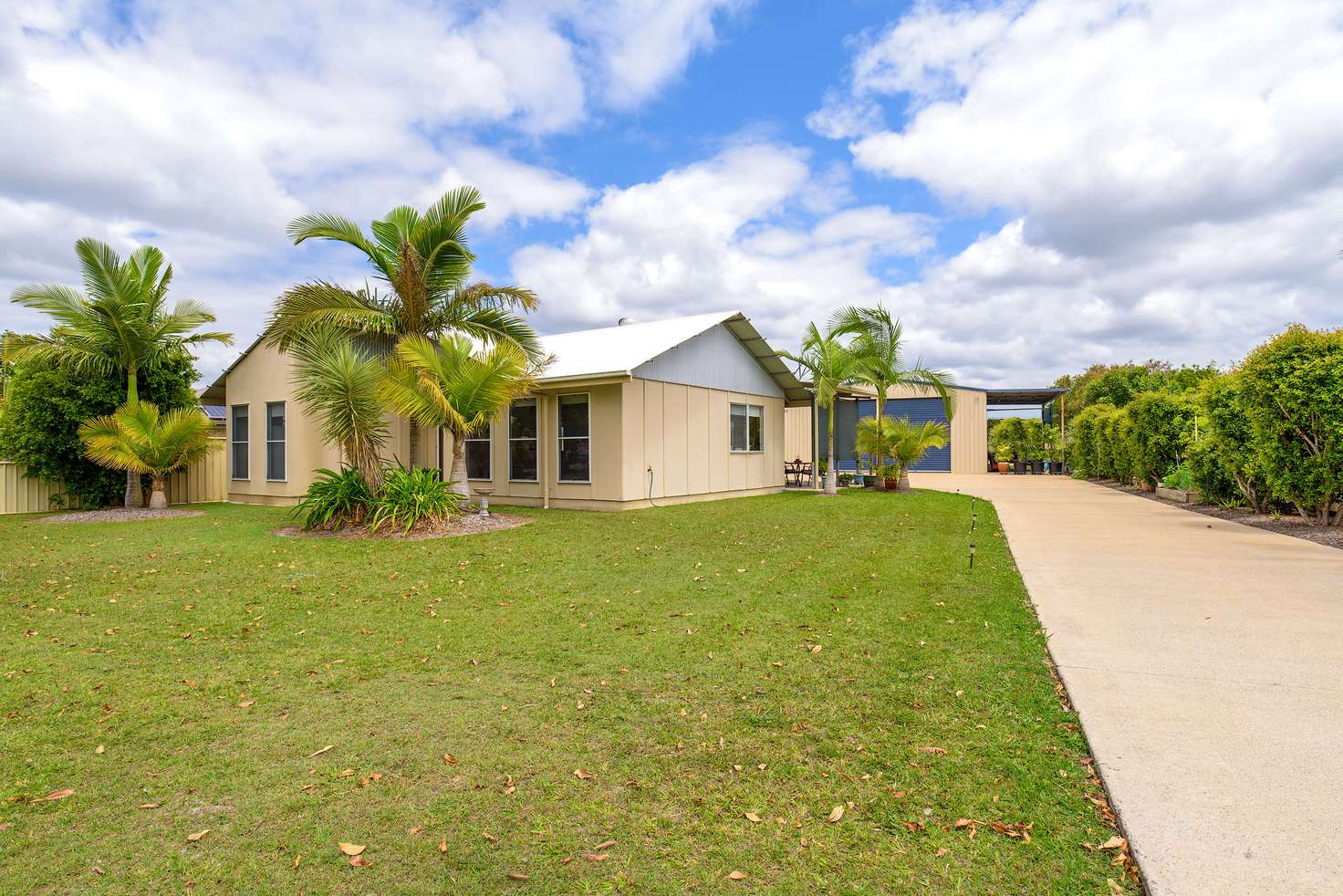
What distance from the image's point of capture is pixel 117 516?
13234 millimetres

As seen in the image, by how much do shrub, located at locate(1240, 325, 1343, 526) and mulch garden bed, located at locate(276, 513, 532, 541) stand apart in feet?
35.3

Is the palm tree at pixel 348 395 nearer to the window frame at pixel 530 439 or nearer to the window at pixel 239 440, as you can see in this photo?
the window frame at pixel 530 439

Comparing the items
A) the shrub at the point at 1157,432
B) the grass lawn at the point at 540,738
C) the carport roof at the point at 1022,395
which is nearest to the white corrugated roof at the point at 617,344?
the grass lawn at the point at 540,738

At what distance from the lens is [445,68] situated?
1049cm

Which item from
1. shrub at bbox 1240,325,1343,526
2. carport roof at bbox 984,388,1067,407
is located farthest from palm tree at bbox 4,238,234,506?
carport roof at bbox 984,388,1067,407

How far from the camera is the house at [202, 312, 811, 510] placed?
13578 mm

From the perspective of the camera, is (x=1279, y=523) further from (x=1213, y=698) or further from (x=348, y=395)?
(x=348, y=395)

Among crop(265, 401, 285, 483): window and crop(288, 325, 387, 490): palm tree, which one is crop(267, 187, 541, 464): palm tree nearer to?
crop(288, 325, 387, 490): palm tree

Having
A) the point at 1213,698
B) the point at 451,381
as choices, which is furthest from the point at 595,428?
the point at 1213,698

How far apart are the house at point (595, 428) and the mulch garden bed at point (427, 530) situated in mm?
2006

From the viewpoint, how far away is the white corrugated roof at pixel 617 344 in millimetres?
13398

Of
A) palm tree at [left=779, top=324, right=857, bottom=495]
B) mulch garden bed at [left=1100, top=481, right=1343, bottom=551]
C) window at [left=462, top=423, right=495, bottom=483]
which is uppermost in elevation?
palm tree at [left=779, top=324, right=857, bottom=495]

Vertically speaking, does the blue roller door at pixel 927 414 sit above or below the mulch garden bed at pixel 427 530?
above

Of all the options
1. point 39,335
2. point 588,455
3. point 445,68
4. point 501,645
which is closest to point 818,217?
point 588,455
